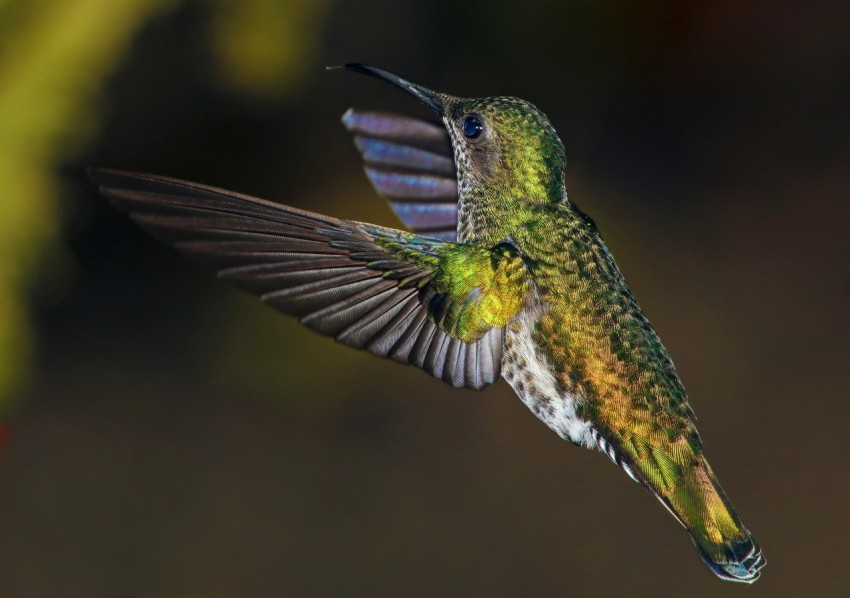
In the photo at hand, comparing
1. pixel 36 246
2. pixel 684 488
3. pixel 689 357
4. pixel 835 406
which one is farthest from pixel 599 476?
pixel 684 488

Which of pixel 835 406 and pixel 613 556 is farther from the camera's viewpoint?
pixel 835 406

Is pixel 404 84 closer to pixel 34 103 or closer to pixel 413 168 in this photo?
pixel 413 168

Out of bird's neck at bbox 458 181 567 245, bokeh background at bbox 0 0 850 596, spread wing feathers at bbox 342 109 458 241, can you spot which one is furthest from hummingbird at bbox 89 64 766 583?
bokeh background at bbox 0 0 850 596

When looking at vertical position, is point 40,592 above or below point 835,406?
below

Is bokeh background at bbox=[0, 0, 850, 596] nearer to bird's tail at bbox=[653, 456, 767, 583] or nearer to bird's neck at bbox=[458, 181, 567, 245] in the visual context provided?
bird's neck at bbox=[458, 181, 567, 245]

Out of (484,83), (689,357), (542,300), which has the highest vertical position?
(484,83)

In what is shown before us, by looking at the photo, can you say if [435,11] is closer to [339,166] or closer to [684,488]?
[339,166]
